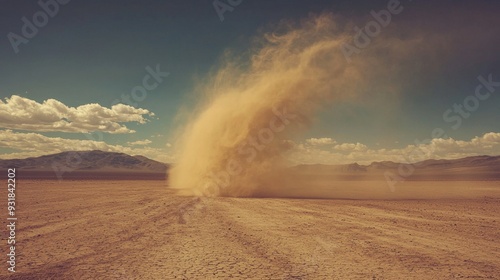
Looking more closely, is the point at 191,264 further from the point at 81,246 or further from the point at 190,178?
the point at 190,178

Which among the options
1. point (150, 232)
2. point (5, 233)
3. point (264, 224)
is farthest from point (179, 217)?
point (5, 233)

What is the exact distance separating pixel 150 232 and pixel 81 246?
2.25 metres

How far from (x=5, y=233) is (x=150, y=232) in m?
4.68

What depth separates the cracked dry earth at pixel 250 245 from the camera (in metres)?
6.58

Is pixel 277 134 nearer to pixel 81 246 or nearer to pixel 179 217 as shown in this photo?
pixel 179 217

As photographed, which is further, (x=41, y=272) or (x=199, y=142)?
(x=199, y=142)

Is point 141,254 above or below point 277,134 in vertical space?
below

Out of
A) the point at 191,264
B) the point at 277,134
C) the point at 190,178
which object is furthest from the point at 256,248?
the point at 190,178

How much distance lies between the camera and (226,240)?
920cm

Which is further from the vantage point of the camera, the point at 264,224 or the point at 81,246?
the point at 264,224

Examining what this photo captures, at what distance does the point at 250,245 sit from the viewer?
8.69 m

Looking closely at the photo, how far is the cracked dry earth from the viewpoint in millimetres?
6578

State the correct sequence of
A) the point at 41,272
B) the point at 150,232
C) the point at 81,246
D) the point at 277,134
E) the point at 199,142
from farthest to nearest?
the point at 199,142
the point at 277,134
the point at 150,232
the point at 81,246
the point at 41,272

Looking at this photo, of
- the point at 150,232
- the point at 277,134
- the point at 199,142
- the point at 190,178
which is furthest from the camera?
the point at 190,178
